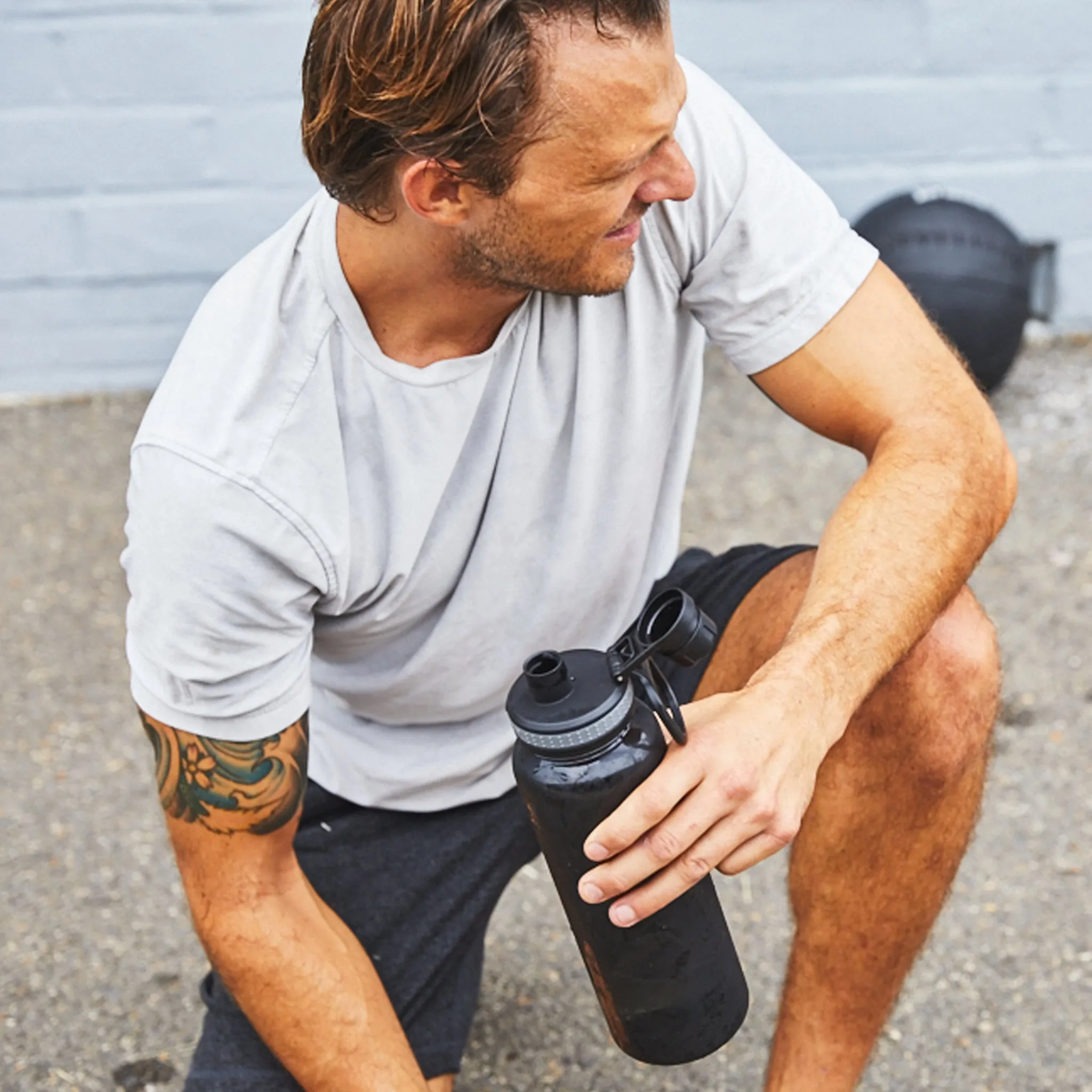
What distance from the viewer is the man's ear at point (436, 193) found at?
1832 mm

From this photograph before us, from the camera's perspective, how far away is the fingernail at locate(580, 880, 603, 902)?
1.59 metres

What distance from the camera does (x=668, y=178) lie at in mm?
1844

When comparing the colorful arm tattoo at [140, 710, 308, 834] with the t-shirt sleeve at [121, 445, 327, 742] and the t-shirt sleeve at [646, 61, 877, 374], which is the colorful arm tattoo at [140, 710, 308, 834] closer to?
the t-shirt sleeve at [121, 445, 327, 742]

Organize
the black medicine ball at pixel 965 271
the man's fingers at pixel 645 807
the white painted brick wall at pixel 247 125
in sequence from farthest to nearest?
the white painted brick wall at pixel 247 125, the black medicine ball at pixel 965 271, the man's fingers at pixel 645 807

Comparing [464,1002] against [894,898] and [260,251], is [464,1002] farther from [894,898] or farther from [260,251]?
[260,251]

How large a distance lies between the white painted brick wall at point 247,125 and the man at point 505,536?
95.9 inches

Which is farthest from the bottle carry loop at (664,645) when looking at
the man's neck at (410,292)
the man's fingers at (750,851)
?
the man's neck at (410,292)

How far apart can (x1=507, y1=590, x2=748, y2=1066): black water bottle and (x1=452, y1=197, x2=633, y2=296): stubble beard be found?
1.47 feet

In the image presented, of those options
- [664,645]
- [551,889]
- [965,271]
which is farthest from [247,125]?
[664,645]

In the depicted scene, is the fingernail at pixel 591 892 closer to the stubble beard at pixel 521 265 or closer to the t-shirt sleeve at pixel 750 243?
the stubble beard at pixel 521 265

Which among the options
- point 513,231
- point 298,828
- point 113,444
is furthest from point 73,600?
point 513,231

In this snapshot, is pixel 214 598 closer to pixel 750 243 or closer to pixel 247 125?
pixel 750 243

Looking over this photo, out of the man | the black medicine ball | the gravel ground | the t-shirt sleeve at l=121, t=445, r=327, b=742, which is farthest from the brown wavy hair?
the black medicine ball

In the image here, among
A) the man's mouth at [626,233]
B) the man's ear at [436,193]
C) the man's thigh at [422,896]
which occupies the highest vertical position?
the man's ear at [436,193]
